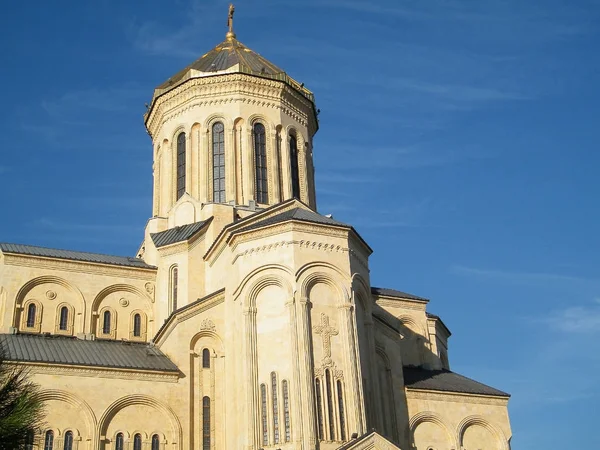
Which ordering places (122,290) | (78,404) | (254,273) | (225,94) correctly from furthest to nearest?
(225,94) < (122,290) < (254,273) < (78,404)

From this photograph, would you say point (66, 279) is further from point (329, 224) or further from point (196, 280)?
point (329, 224)

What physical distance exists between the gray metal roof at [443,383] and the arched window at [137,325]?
Result: 10098mm

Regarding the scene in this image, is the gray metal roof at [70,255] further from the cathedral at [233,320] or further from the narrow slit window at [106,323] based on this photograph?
the narrow slit window at [106,323]

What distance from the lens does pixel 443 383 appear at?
Answer: 97.0ft

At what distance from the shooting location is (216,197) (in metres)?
32.5

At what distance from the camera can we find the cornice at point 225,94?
33906mm

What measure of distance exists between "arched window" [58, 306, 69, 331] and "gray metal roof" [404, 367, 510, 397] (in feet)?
41.3

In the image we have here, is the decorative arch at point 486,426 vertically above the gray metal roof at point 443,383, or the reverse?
the gray metal roof at point 443,383

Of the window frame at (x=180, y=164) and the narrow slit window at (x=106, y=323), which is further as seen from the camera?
the window frame at (x=180, y=164)

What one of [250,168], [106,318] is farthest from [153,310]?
[250,168]

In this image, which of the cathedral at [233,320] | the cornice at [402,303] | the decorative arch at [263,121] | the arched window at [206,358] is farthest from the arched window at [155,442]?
the decorative arch at [263,121]

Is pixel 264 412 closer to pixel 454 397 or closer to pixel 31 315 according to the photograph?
pixel 454 397

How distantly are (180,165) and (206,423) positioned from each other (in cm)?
1298

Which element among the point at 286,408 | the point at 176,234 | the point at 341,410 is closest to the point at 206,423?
the point at 286,408
